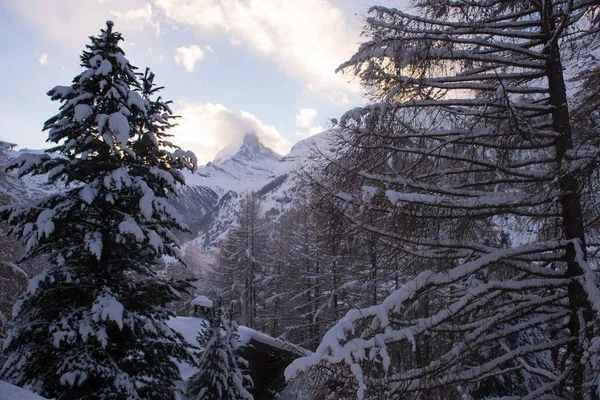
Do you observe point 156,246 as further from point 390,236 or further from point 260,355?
point 260,355

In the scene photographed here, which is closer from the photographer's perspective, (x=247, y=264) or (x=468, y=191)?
(x=468, y=191)

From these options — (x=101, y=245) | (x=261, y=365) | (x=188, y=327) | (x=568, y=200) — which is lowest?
(x=261, y=365)

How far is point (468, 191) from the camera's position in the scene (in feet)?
11.0

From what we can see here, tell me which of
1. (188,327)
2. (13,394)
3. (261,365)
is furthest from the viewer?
(261,365)

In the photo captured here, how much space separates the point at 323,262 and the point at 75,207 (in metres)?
14.0

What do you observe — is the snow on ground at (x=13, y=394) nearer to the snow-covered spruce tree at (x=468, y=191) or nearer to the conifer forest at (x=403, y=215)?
the conifer forest at (x=403, y=215)

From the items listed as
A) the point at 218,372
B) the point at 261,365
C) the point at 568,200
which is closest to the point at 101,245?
the point at 218,372

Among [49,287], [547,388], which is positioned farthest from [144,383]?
[547,388]

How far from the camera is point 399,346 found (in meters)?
3.07

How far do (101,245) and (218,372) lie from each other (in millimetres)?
4691

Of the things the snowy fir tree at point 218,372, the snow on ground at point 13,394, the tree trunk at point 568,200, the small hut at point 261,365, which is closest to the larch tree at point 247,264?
the small hut at point 261,365

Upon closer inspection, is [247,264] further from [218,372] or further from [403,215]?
[403,215]

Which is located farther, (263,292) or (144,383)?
(263,292)

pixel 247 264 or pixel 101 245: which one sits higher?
pixel 247 264
